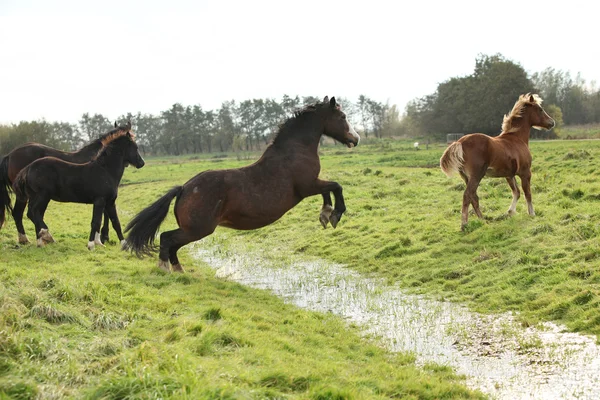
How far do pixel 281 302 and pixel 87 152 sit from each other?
9520 mm

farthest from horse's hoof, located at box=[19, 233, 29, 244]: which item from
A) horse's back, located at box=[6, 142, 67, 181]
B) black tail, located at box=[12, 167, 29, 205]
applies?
horse's back, located at box=[6, 142, 67, 181]

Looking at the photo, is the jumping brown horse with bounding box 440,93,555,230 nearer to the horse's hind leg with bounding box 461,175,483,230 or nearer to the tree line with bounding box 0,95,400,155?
the horse's hind leg with bounding box 461,175,483,230

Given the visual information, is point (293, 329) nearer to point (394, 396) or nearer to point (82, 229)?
point (394, 396)

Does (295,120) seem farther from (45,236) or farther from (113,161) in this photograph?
(45,236)

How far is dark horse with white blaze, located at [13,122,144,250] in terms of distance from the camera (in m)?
12.7

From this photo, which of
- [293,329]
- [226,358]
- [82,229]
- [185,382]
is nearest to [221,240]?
[82,229]

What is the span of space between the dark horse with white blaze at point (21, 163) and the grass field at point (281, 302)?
0.70 meters

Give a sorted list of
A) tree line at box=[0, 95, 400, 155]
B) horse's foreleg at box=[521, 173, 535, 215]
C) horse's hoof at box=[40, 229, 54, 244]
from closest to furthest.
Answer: horse's foreleg at box=[521, 173, 535, 215]
horse's hoof at box=[40, 229, 54, 244]
tree line at box=[0, 95, 400, 155]

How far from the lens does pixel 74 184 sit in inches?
510

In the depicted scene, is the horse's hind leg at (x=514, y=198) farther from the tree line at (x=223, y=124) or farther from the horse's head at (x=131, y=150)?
the tree line at (x=223, y=124)

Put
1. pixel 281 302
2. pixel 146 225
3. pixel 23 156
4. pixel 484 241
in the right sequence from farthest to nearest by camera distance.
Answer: pixel 23 156
pixel 484 241
pixel 146 225
pixel 281 302

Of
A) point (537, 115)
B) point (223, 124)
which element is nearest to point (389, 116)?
point (223, 124)

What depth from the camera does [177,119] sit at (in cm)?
11194

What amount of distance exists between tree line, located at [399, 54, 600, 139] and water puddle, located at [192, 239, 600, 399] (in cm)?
4431
